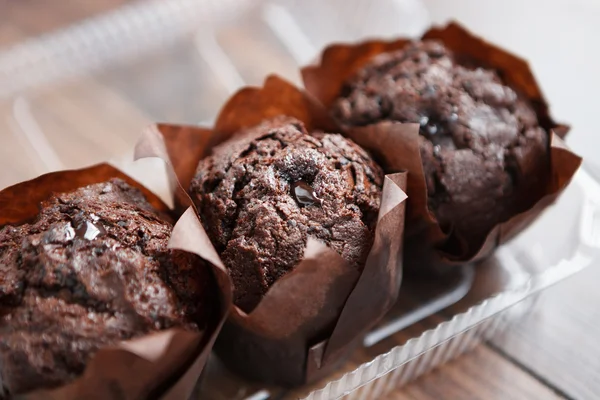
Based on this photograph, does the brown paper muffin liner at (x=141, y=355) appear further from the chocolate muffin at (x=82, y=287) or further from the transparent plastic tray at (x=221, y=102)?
the transparent plastic tray at (x=221, y=102)

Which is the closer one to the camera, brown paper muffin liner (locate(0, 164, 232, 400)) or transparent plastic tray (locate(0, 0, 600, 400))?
brown paper muffin liner (locate(0, 164, 232, 400))

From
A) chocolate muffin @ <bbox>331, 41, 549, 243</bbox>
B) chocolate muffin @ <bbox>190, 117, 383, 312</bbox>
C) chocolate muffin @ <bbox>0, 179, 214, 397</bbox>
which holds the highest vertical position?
chocolate muffin @ <bbox>0, 179, 214, 397</bbox>

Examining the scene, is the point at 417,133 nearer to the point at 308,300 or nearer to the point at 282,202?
the point at 282,202

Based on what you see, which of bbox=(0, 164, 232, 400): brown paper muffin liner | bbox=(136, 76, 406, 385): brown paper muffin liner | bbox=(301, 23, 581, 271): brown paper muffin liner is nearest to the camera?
bbox=(0, 164, 232, 400): brown paper muffin liner

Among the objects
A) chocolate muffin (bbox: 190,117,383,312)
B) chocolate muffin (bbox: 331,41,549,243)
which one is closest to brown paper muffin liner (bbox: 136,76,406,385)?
chocolate muffin (bbox: 190,117,383,312)

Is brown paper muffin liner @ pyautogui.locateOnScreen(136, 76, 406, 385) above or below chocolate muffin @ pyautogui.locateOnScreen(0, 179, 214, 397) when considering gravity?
below

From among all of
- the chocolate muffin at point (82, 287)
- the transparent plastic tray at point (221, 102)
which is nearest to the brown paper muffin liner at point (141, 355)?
the chocolate muffin at point (82, 287)

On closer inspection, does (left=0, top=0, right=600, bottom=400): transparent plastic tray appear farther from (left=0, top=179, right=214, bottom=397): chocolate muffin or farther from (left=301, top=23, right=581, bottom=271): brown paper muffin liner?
(left=0, top=179, right=214, bottom=397): chocolate muffin
